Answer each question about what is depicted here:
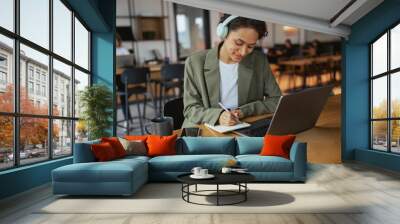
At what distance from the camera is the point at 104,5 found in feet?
28.9

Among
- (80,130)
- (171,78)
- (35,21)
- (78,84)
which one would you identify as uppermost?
(35,21)

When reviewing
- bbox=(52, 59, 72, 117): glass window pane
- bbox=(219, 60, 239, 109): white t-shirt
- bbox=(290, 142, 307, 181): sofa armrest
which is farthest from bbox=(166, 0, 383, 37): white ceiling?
bbox=(290, 142, 307, 181): sofa armrest

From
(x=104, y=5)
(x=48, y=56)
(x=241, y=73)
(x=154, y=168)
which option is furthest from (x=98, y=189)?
(x=104, y=5)

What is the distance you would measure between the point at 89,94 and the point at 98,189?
3.32 metres

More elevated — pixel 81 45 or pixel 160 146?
pixel 81 45

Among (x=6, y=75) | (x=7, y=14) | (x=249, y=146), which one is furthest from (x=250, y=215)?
(x=7, y=14)

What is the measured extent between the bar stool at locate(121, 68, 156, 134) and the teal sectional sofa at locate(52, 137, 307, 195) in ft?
8.65

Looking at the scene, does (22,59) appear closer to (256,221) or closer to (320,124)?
(256,221)

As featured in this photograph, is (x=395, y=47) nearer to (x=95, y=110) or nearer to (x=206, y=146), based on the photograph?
(x=206, y=146)

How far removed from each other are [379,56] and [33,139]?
653 centimetres

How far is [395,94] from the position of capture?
791 centimetres

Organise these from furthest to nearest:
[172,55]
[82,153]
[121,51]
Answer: [172,55] → [121,51] → [82,153]

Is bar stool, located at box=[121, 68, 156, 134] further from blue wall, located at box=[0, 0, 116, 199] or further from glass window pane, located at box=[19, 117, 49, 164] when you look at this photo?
glass window pane, located at box=[19, 117, 49, 164]

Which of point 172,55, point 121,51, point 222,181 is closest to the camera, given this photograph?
point 222,181
